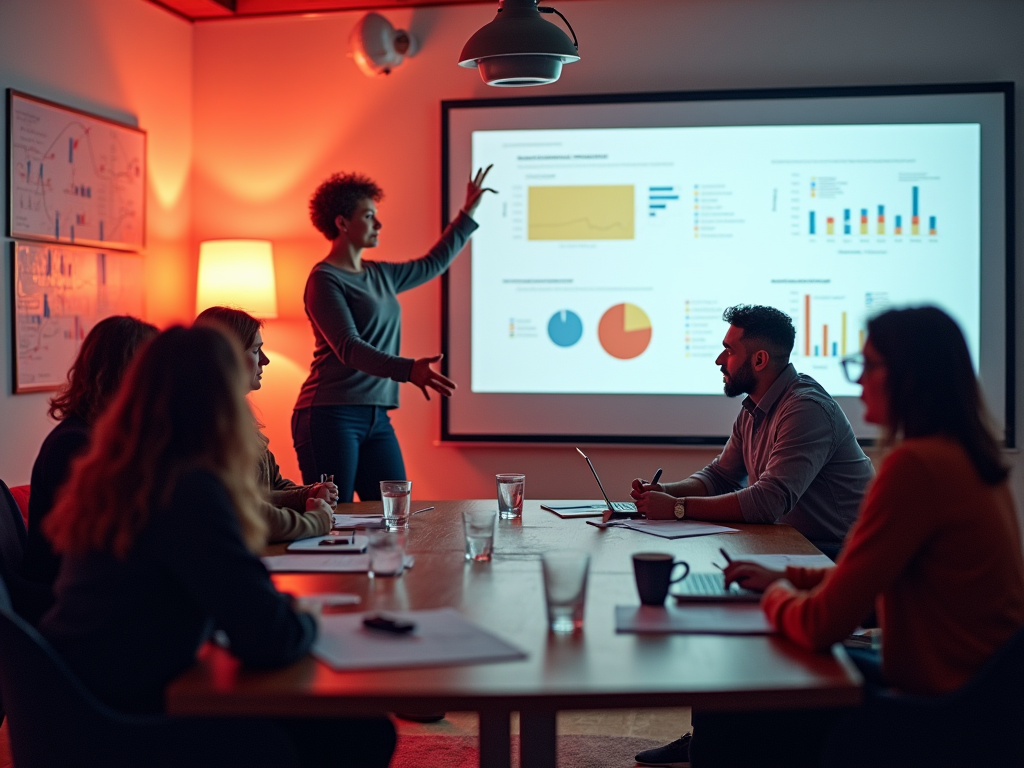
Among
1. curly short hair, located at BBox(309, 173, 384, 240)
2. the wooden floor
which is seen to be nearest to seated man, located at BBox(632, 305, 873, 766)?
the wooden floor

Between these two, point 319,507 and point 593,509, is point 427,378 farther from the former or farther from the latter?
point 319,507

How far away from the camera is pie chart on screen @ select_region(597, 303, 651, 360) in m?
4.52

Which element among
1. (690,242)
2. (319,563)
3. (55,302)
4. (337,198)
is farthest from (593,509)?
(55,302)

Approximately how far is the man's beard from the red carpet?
108 cm

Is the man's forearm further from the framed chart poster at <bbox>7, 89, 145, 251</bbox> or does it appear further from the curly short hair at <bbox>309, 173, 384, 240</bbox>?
the framed chart poster at <bbox>7, 89, 145, 251</bbox>

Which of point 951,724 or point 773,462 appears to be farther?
point 773,462

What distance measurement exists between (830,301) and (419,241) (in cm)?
187

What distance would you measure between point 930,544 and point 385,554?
38.7 inches

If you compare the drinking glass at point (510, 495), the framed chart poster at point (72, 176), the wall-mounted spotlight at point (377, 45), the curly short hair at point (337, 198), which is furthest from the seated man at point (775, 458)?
the framed chart poster at point (72, 176)

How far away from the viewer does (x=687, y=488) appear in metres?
2.98

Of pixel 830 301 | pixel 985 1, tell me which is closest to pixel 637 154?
pixel 830 301

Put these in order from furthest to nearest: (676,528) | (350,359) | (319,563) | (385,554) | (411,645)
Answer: (350,359) < (676,528) < (319,563) < (385,554) < (411,645)

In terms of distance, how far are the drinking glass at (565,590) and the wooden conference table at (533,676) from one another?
1.1 inches

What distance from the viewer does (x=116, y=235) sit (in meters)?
4.26
